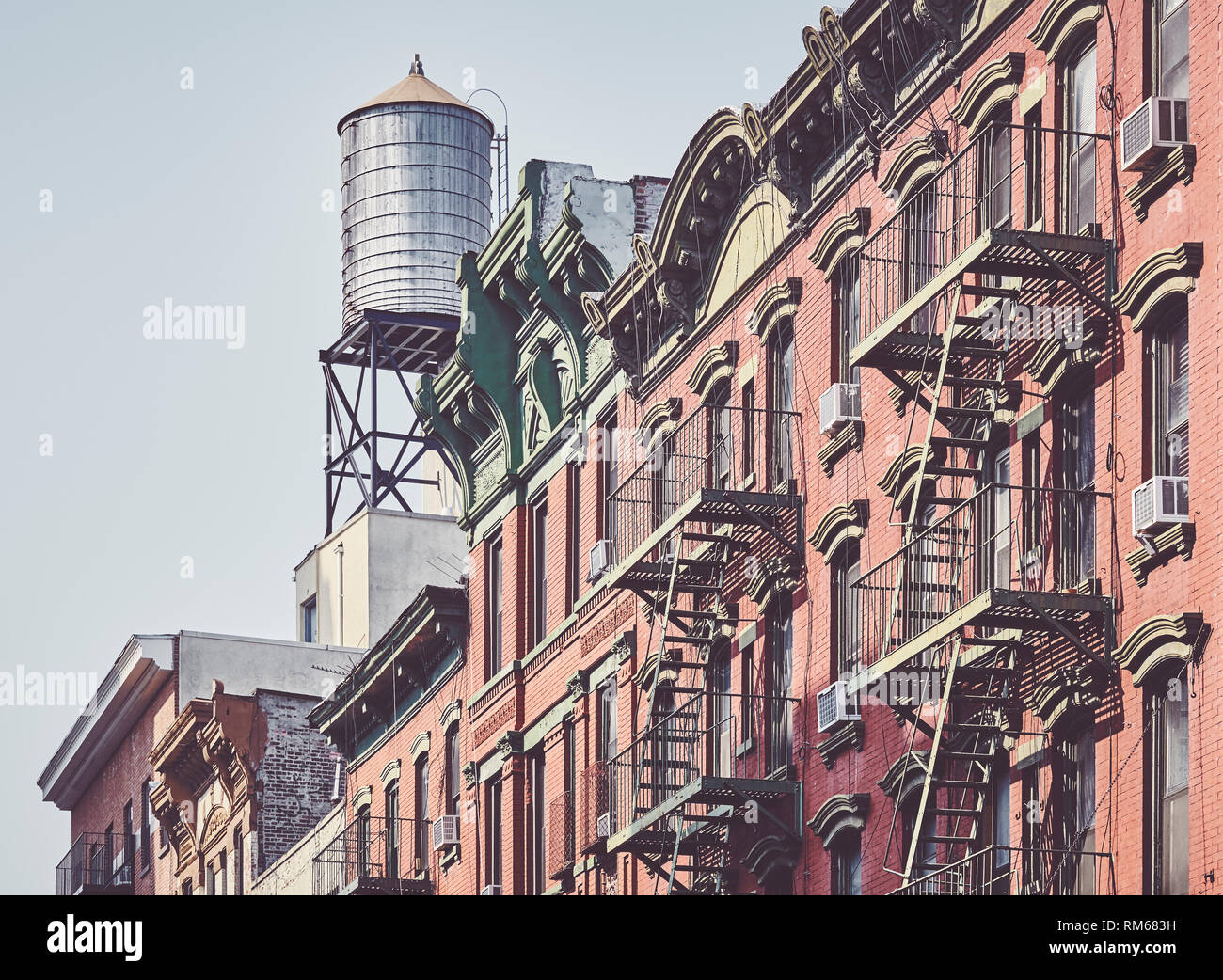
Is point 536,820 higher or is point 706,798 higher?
point 536,820

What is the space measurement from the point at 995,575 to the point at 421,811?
22.7 metres

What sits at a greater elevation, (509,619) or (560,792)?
(509,619)

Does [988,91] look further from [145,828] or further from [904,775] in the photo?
[145,828]

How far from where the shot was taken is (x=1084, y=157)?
25.5 metres

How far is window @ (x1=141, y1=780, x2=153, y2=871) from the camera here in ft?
220

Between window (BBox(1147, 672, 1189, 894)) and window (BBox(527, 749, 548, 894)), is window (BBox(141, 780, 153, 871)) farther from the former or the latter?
window (BBox(1147, 672, 1189, 894))

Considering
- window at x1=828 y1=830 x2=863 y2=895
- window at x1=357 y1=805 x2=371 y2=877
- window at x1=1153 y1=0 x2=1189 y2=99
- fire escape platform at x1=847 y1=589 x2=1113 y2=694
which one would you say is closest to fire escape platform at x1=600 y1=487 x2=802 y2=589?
window at x1=828 y1=830 x2=863 y2=895

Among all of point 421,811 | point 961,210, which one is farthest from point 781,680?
point 421,811

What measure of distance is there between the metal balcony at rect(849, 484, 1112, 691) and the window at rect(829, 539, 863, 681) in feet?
2.77

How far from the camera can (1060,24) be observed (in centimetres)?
2606

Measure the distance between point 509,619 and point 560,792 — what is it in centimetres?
389

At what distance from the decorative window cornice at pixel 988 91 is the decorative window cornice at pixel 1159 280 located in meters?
3.84
